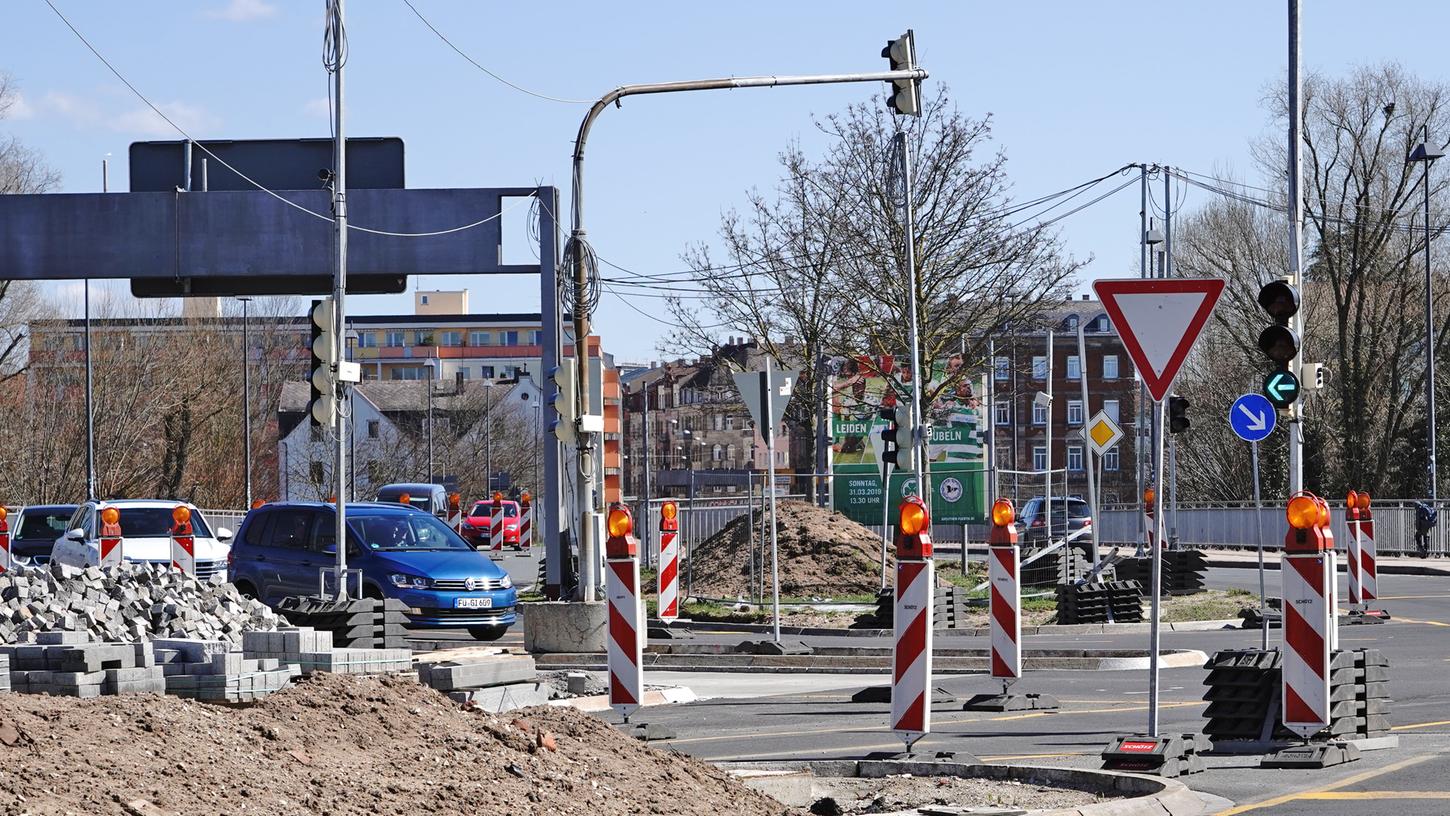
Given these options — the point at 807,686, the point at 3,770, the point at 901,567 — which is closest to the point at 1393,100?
the point at 807,686

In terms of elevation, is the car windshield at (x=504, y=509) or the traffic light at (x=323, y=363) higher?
the traffic light at (x=323, y=363)

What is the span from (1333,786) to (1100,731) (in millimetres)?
3033

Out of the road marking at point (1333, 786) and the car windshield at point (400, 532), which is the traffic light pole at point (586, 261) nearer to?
the car windshield at point (400, 532)

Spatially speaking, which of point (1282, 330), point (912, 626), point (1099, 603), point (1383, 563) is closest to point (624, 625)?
point (912, 626)

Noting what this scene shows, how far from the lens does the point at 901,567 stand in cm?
1121

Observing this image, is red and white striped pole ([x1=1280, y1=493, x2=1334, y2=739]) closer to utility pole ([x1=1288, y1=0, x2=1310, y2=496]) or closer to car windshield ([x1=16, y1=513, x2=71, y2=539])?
utility pole ([x1=1288, y1=0, x2=1310, y2=496])

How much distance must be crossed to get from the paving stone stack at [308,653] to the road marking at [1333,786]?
547cm

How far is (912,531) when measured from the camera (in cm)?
1111

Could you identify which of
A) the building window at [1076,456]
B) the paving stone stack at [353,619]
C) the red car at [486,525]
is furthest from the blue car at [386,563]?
the building window at [1076,456]

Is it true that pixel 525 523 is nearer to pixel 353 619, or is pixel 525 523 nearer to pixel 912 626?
pixel 353 619

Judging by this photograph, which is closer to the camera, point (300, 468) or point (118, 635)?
point (118, 635)

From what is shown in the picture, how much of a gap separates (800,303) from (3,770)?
1445 inches

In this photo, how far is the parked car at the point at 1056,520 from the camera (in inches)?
1326

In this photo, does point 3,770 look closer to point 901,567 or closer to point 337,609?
point 901,567
